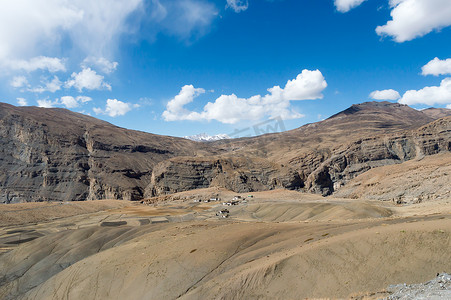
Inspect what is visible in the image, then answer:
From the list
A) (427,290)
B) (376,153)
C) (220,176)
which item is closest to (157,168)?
(220,176)

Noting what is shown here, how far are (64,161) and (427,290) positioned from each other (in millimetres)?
146999

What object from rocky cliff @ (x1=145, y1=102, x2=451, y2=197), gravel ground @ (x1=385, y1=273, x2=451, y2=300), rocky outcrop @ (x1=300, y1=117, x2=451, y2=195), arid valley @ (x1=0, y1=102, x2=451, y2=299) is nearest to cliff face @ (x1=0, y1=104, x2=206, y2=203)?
arid valley @ (x1=0, y1=102, x2=451, y2=299)

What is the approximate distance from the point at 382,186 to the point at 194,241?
76.6 metres

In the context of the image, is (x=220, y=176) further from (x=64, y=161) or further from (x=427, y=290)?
(x=427, y=290)

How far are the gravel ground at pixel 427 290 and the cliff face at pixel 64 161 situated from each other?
4674 inches

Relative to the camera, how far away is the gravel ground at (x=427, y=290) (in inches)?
475

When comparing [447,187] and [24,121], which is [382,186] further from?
[24,121]

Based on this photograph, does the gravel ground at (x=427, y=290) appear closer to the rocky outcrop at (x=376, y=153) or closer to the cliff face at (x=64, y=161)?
the rocky outcrop at (x=376, y=153)

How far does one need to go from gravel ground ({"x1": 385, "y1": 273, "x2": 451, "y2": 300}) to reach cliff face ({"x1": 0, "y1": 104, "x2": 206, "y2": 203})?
11871 cm

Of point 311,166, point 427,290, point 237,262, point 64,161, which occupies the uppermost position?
point 64,161

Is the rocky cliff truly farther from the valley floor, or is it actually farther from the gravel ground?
the gravel ground

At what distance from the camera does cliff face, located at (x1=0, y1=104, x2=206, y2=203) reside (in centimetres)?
11762

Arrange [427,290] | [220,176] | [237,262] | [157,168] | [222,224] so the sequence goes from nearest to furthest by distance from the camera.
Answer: [427,290]
[237,262]
[222,224]
[220,176]
[157,168]

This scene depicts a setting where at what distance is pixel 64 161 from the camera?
13138 cm
